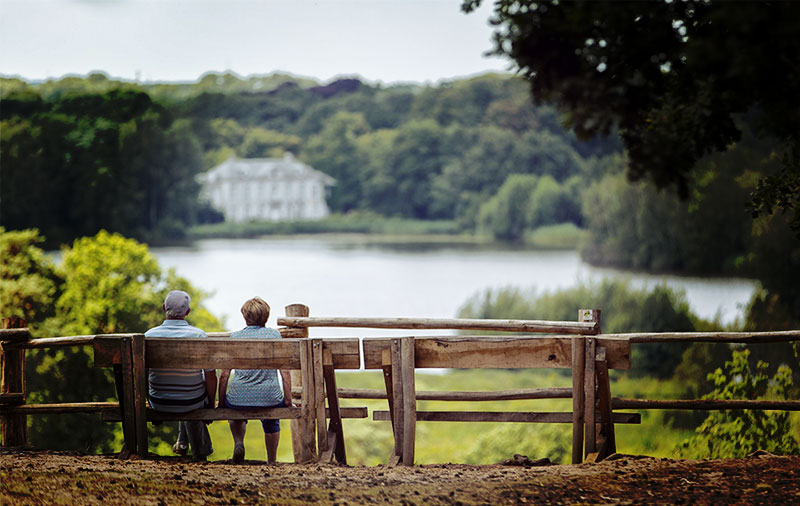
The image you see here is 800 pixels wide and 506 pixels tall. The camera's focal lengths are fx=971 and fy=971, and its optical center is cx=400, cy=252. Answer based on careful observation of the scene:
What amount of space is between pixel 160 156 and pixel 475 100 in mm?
12477

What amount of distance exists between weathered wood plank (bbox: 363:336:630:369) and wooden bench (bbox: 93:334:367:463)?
0.69 ft

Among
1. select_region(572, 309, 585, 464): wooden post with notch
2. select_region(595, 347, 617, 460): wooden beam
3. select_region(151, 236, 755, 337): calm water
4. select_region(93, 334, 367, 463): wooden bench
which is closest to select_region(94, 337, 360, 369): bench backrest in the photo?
select_region(93, 334, 367, 463): wooden bench

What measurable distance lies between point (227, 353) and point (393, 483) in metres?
1.55

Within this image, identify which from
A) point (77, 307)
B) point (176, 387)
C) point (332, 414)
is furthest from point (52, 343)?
point (77, 307)

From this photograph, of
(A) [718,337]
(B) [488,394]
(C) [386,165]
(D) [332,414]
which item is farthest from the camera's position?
(C) [386,165]

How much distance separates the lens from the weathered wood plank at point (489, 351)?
7215mm

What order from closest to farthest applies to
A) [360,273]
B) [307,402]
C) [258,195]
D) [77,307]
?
[307,402] < [77,307] < [258,195] < [360,273]

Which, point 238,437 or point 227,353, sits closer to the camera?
point 227,353

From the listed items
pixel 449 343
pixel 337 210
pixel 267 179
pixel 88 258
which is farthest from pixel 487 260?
pixel 449 343

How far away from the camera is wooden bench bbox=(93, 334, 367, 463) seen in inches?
279

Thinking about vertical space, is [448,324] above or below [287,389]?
above

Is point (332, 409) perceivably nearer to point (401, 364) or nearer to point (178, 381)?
point (401, 364)

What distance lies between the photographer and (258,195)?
35531 millimetres

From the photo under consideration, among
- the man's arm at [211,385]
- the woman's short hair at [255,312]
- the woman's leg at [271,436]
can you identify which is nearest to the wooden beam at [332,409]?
the woman's leg at [271,436]
